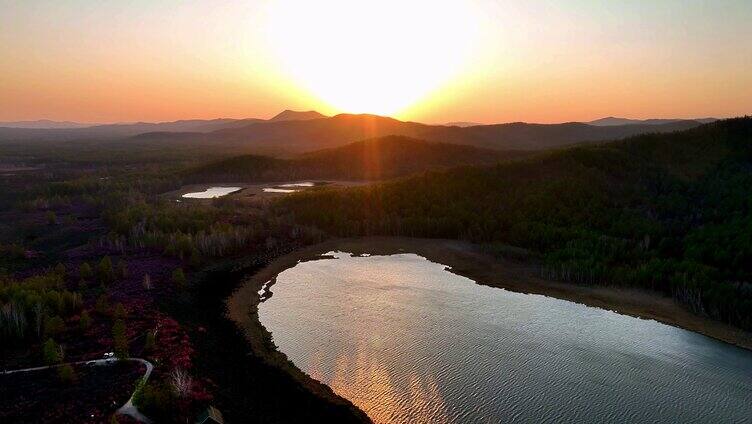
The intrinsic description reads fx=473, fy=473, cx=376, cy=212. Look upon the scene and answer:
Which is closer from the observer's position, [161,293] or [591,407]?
[591,407]

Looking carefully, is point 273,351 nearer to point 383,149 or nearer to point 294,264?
point 294,264

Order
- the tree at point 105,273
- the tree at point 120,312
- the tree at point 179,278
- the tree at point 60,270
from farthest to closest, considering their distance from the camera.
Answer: the tree at point 60,270
the tree at point 179,278
the tree at point 105,273
the tree at point 120,312

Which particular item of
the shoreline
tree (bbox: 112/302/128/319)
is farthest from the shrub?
tree (bbox: 112/302/128/319)

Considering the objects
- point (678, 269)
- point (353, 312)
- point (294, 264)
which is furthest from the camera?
point (294, 264)

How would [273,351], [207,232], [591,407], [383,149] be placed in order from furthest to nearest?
[383,149], [207,232], [273,351], [591,407]

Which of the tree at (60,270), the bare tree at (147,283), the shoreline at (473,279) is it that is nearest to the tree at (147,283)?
the bare tree at (147,283)

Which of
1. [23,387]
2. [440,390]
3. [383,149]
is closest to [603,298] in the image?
[440,390]

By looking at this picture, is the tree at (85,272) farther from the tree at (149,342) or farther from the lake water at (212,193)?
the lake water at (212,193)

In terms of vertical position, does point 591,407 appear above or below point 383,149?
below
